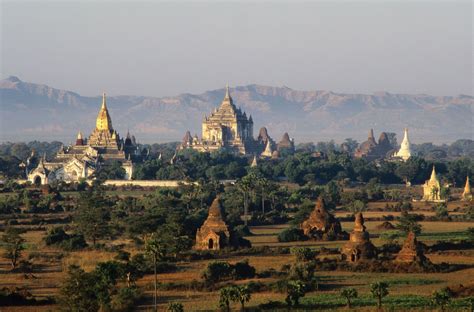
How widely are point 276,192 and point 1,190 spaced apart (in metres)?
24.5

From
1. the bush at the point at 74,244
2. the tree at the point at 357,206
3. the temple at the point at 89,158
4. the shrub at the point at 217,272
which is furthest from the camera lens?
the temple at the point at 89,158

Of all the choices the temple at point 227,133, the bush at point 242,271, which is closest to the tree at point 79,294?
the bush at point 242,271

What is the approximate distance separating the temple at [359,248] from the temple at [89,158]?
62895 mm

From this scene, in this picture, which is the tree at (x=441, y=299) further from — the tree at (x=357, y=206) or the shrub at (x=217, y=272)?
the tree at (x=357, y=206)

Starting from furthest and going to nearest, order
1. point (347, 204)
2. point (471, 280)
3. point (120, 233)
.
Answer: point (347, 204) → point (120, 233) → point (471, 280)

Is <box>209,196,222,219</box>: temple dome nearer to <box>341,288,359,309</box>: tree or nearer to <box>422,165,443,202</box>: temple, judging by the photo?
<box>341,288,359,309</box>: tree

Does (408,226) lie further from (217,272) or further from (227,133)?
(227,133)

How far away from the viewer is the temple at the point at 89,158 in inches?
4751

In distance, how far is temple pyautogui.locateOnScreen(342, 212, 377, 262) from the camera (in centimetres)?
5656

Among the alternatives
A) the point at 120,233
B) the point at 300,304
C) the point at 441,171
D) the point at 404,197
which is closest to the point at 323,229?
the point at 120,233

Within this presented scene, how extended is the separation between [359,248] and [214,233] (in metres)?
8.18

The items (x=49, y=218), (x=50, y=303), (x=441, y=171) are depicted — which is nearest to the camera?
(x=50, y=303)

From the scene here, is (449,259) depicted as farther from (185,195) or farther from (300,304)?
(185,195)

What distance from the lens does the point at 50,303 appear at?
43812 millimetres
